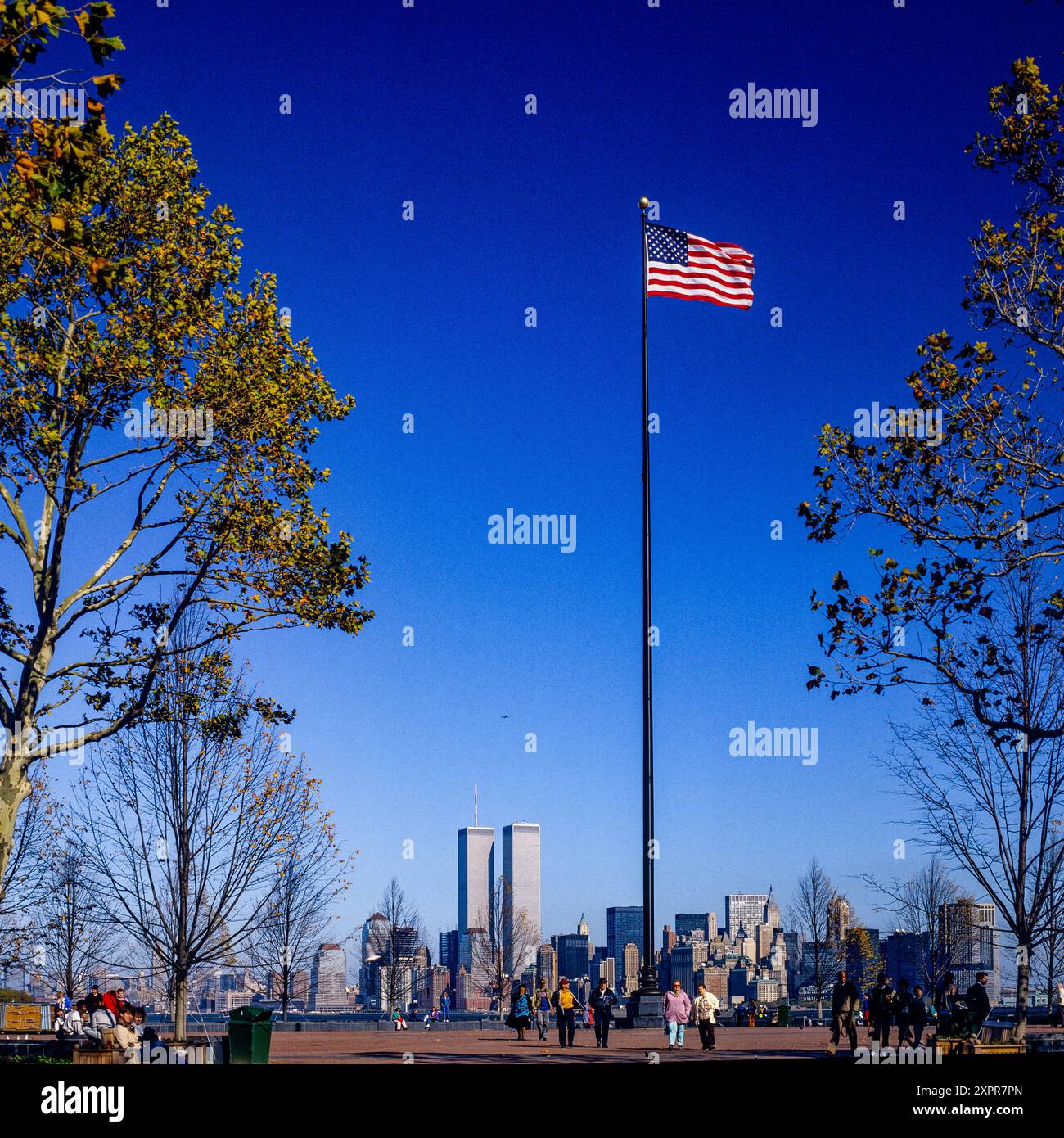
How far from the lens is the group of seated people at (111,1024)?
21406 millimetres

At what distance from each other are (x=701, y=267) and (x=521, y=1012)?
17955mm

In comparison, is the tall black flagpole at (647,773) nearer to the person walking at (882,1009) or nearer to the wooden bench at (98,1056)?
A: the person walking at (882,1009)

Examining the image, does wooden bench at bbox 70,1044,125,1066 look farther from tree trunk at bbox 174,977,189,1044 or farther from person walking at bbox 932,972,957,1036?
person walking at bbox 932,972,957,1036

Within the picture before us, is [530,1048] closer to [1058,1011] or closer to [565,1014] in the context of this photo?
[565,1014]

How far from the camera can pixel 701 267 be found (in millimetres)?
31734

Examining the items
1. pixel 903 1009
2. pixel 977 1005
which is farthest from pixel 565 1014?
pixel 977 1005

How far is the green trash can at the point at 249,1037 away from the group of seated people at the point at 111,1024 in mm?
1368

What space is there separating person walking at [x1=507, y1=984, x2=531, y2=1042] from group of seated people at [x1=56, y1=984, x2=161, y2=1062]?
8491mm

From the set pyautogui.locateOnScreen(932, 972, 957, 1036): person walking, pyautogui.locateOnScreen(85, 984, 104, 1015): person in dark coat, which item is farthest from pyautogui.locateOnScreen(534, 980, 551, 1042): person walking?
pyautogui.locateOnScreen(85, 984, 104, 1015): person in dark coat

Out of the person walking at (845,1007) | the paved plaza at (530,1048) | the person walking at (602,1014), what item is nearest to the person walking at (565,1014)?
the paved plaza at (530,1048)
